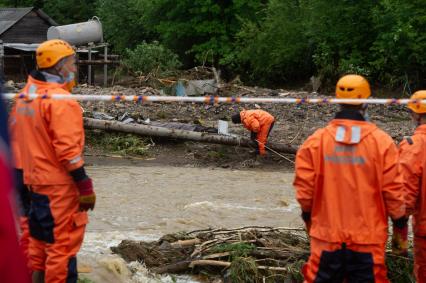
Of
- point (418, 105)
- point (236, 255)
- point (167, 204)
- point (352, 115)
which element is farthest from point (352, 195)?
point (167, 204)

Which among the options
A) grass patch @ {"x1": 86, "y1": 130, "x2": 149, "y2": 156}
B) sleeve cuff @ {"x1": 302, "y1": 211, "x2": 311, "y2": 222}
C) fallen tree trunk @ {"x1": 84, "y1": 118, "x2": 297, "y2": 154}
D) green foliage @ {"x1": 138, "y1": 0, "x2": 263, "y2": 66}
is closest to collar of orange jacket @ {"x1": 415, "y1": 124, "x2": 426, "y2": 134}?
sleeve cuff @ {"x1": 302, "y1": 211, "x2": 311, "y2": 222}

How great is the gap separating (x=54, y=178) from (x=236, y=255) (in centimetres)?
218

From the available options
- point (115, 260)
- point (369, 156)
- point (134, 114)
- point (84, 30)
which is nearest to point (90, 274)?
point (115, 260)

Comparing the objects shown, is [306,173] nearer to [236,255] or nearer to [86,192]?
[86,192]

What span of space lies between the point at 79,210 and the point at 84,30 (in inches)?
1083

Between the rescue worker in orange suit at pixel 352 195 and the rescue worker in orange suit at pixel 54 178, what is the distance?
1.51 metres

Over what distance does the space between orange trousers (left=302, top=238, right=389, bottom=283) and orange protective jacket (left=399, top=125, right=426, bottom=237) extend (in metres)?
0.66

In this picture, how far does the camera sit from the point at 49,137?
480 centimetres

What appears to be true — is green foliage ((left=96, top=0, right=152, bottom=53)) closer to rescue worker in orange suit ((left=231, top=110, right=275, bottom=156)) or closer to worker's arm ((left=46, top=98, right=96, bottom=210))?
rescue worker in orange suit ((left=231, top=110, right=275, bottom=156))

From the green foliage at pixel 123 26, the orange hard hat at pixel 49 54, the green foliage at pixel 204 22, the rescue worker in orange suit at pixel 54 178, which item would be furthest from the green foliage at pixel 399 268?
the green foliage at pixel 123 26

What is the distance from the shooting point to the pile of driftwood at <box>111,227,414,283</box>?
6054mm

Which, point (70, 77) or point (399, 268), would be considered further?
point (399, 268)

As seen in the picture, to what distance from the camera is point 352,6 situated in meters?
30.8

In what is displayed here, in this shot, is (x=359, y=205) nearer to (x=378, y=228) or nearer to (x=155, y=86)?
(x=378, y=228)
